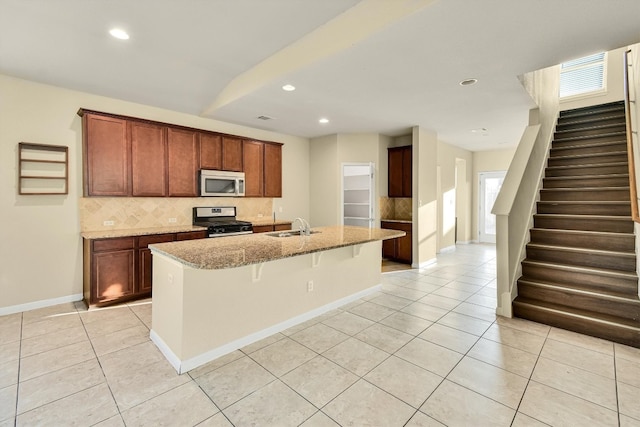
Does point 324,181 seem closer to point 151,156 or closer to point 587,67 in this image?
point 151,156

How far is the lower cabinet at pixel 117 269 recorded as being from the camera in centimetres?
360

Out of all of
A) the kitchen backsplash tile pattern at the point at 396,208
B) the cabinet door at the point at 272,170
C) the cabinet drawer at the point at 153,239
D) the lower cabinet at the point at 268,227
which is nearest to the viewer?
the cabinet drawer at the point at 153,239

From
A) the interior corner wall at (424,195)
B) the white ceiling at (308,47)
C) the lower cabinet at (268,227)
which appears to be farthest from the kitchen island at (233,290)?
the interior corner wall at (424,195)

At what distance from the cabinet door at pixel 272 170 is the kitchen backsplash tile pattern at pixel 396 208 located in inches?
87.1

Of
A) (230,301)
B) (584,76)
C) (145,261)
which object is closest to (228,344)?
(230,301)

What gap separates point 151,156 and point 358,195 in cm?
395

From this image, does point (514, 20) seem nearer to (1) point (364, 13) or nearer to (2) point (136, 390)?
(1) point (364, 13)

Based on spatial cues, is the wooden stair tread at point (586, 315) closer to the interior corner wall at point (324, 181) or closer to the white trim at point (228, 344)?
the white trim at point (228, 344)

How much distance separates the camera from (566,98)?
6.64m

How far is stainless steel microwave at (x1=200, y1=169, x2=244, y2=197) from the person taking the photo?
188 inches

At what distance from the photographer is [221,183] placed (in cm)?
503

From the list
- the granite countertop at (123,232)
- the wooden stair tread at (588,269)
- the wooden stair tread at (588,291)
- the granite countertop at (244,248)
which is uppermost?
the granite countertop at (123,232)

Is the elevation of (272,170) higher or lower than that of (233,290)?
higher

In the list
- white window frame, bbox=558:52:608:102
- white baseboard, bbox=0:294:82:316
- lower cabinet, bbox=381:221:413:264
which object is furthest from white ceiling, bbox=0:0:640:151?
white window frame, bbox=558:52:608:102
